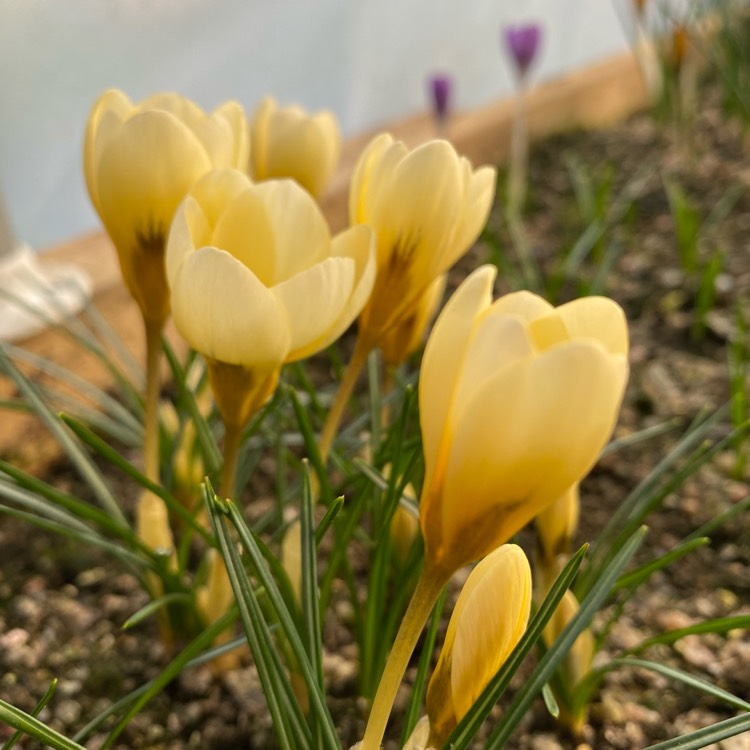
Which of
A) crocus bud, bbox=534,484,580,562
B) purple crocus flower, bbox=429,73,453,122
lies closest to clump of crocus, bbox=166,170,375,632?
crocus bud, bbox=534,484,580,562

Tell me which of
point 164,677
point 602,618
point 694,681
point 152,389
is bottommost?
point 602,618

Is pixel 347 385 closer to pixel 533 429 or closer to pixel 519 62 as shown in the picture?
pixel 533 429

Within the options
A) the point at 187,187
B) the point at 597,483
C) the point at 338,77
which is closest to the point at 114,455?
the point at 187,187

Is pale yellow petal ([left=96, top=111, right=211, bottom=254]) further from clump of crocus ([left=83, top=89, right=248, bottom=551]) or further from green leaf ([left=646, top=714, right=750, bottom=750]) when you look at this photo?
green leaf ([left=646, top=714, right=750, bottom=750])

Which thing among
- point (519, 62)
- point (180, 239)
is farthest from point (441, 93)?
point (180, 239)

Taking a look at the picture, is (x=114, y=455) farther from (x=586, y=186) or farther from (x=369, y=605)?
(x=586, y=186)
